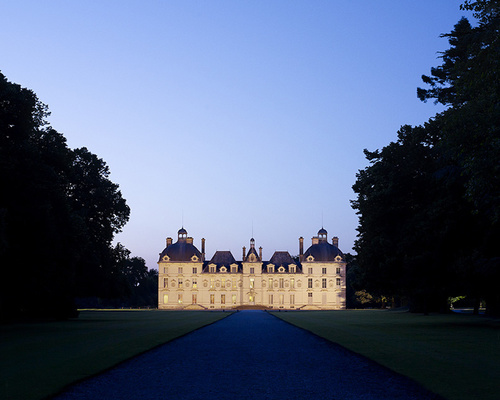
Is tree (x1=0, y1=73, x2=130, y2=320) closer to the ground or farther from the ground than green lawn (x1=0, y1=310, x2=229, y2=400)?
farther from the ground

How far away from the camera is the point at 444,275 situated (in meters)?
36.7

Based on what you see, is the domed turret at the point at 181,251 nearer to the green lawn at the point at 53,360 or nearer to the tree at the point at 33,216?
the tree at the point at 33,216

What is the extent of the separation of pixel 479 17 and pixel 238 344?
17.0m

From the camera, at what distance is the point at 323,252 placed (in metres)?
131

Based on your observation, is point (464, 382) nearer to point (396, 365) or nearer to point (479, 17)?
point (396, 365)

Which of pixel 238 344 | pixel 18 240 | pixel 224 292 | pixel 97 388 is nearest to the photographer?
pixel 97 388

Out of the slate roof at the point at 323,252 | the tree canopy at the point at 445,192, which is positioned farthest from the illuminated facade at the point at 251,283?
the tree canopy at the point at 445,192

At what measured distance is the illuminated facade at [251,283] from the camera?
424 feet

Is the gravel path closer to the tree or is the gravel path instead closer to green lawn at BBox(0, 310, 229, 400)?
green lawn at BBox(0, 310, 229, 400)

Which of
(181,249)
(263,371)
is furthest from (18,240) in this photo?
(181,249)

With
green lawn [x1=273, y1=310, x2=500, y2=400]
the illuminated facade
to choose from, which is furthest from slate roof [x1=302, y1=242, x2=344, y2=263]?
green lawn [x1=273, y1=310, x2=500, y2=400]

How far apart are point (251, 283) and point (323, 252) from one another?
59.7 feet

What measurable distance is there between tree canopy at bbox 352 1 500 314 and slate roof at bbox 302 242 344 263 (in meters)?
85.6

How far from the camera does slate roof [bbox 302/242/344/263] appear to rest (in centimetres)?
13025
